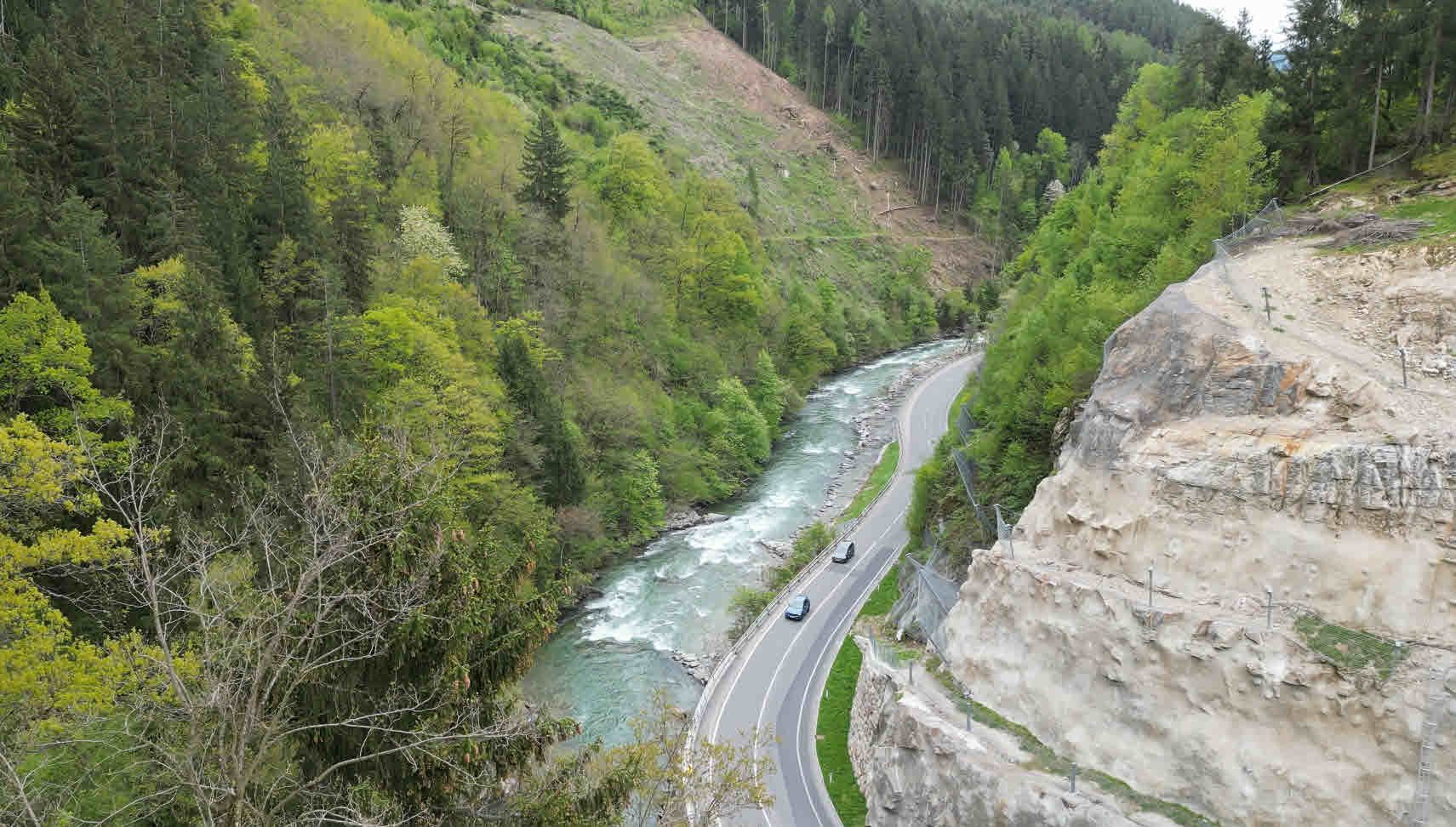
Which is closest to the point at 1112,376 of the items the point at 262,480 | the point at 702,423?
the point at 262,480

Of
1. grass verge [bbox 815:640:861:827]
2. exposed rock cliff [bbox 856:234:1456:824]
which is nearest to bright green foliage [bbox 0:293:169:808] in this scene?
exposed rock cliff [bbox 856:234:1456:824]

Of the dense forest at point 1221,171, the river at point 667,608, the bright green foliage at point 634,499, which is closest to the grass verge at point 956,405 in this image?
the river at point 667,608

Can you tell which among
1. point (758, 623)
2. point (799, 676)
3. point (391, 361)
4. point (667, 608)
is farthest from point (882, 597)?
point (391, 361)

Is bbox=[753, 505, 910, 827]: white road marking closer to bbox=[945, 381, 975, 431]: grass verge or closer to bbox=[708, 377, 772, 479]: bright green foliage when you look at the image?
bbox=[945, 381, 975, 431]: grass verge

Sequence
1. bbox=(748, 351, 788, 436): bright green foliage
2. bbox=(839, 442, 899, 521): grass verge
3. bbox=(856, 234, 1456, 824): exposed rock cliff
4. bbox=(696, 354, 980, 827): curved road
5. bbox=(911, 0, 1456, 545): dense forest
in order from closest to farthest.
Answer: bbox=(856, 234, 1456, 824): exposed rock cliff
bbox=(696, 354, 980, 827): curved road
bbox=(911, 0, 1456, 545): dense forest
bbox=(839, 442, 899, 521): grass verge
bbox=(748, 351, 788, 436): bright green foliage

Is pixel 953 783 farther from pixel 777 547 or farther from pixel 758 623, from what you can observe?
pixel 777 547
